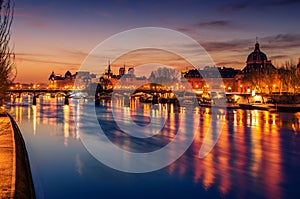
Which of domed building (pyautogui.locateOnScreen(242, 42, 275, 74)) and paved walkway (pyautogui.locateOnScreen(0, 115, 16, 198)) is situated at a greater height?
domed building (pyautogui.locateOnScreen(242, 42, 275, 74))

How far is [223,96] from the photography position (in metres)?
103

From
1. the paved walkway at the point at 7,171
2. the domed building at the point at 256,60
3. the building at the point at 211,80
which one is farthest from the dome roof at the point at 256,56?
the paved walkway at the point at 7,171

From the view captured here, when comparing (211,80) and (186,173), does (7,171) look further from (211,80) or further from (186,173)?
(211,80)

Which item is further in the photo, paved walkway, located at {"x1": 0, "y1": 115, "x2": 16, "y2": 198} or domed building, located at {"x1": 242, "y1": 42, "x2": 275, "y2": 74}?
domed building, located at {"x1": 242, "y1": 42, "x2": 275, "y2": 74}

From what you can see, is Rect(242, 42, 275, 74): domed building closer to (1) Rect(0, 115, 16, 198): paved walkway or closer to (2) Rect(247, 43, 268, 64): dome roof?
(2) Rect(247, 43, 268, 64): dome roof

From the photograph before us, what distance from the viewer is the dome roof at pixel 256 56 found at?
176250 mm

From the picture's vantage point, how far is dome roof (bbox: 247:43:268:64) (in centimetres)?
17625

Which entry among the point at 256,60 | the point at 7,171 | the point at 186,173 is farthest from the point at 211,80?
the point at 7,171

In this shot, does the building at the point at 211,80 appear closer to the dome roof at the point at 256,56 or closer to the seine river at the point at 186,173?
the dome roof at the point at 256,56

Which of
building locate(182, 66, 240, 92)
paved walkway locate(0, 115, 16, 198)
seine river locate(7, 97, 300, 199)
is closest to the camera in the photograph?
paved walkway locate(0, 115, 16, 198)

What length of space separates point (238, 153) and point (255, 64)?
529ft

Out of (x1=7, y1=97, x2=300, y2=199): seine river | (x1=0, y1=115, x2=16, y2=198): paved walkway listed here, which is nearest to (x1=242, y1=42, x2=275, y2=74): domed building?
(x1=7, y1=97, x2=300, y2=199): seine river

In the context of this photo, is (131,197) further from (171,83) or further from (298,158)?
(171,83)

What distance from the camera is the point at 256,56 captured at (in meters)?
177
